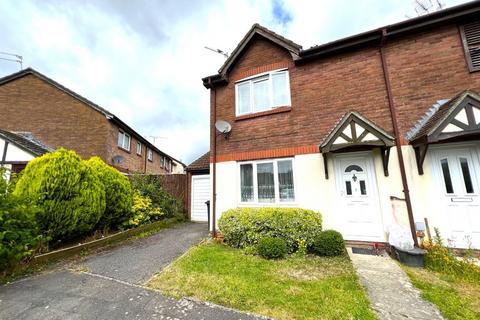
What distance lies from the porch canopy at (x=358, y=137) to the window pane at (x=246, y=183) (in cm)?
282

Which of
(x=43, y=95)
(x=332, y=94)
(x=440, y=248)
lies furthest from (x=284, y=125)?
(x=43, y=95)

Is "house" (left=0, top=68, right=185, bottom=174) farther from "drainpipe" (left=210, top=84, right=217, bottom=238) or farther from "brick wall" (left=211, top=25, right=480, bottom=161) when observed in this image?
"brick wall" (left=211, top=25, right=480, bottom=161)

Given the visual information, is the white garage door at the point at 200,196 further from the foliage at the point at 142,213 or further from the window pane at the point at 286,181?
the window pane at the point at 286,181

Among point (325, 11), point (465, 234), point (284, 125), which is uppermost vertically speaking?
point (325, 11)

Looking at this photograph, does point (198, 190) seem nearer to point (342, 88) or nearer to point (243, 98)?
→ point (243, 98)

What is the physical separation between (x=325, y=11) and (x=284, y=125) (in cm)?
500

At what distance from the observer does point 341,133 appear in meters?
6.05

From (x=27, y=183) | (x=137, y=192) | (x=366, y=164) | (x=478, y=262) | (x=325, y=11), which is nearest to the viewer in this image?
(x=478, y=262)

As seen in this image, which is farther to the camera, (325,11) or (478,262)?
(325,11)

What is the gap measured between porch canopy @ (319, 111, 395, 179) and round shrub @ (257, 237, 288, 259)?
3.03 m

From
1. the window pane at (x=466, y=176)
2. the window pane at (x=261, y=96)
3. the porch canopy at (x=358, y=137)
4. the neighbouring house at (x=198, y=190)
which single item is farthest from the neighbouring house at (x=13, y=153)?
the window pane at (x=466, y=176)

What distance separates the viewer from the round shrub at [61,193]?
5.64 meters

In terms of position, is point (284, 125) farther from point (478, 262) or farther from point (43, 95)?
point (43, 95)

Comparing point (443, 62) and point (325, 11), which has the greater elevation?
point (325, 11)
